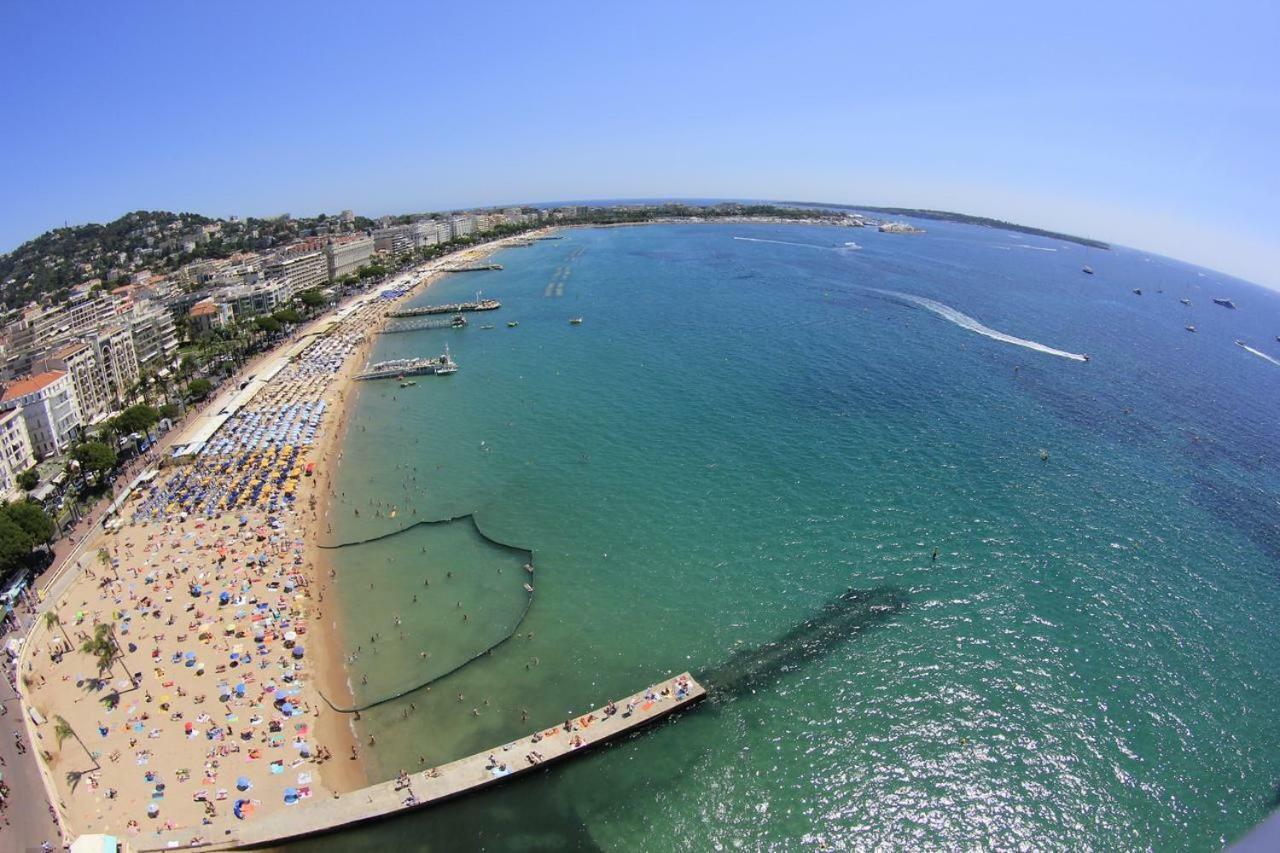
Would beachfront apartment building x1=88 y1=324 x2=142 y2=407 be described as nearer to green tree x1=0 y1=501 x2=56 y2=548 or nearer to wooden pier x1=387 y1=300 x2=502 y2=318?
green tree x1=0 y1=501 x2=56 y2=548

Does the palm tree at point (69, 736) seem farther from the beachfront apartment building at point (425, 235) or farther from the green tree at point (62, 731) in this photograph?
the beachfront apartment building at point (425, 235)

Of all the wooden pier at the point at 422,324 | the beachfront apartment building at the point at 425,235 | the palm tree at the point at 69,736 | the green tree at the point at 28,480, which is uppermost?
the beachfront apartment building at the point at 425,235

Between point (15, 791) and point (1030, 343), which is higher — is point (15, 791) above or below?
below

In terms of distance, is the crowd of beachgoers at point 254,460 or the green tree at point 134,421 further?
the green tree at point 134,421

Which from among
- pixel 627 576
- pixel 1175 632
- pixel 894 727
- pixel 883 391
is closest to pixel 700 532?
pixel 627 576

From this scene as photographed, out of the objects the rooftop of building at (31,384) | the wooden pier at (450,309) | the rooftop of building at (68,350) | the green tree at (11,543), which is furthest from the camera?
the wooden pier at (450,309)

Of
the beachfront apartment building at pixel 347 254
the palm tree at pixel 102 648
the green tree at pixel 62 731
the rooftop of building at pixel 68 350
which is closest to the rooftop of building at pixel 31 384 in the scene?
the rooftop of building at pixel 68 350

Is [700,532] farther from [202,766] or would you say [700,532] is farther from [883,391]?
[883,391]
